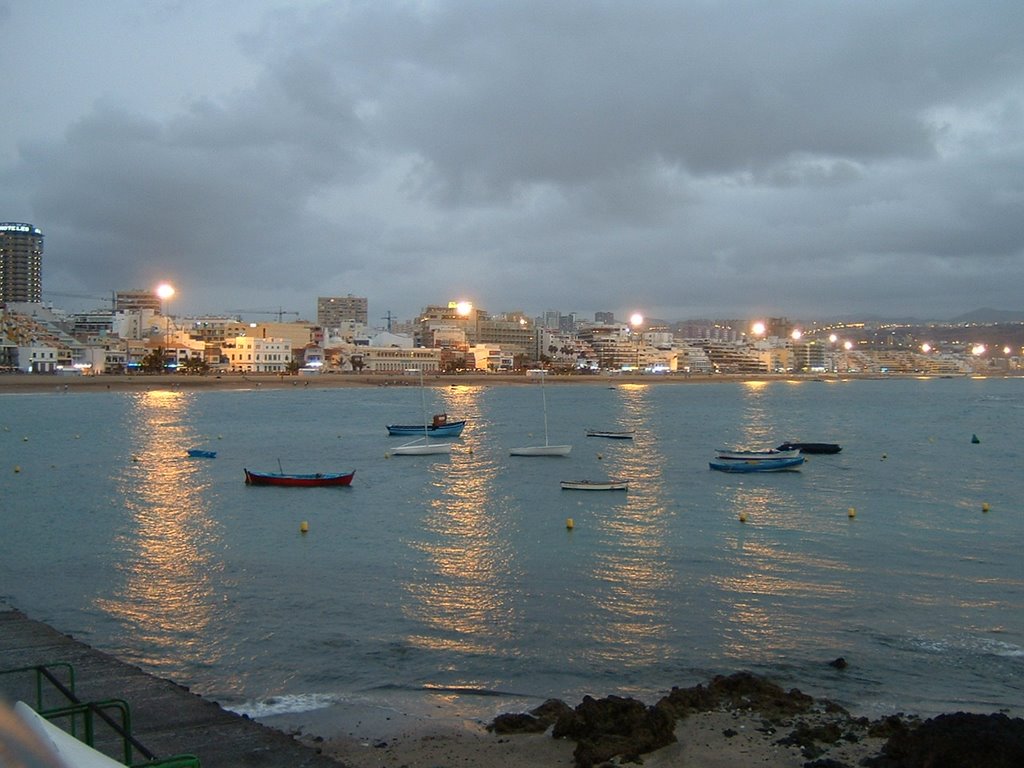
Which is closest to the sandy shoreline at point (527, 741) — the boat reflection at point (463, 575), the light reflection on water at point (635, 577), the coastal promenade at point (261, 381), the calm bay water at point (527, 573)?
the calm bay water at point (527, 573)

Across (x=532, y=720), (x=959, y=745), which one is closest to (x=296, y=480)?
(x=532, y=720)

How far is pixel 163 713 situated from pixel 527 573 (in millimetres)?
11256

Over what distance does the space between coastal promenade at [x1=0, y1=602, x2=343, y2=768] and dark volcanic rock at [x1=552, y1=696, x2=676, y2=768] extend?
279 centimetres

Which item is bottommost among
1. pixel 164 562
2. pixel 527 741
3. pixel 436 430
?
pixel 164 562

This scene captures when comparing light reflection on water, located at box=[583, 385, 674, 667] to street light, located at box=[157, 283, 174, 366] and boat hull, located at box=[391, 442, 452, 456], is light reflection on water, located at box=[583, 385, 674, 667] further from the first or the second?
street light, located at box=[157, 283, 174, 366]

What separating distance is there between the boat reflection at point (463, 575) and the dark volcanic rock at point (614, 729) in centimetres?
402

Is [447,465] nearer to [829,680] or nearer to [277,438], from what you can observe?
[277,438]

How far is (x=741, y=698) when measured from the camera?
11633 millimetres

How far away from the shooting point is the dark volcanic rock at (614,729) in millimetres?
9844

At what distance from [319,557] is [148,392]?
104 metres

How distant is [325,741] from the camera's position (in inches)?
420

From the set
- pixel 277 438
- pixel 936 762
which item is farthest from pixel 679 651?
pixel 277 438

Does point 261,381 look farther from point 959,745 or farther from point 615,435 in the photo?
point 959,745

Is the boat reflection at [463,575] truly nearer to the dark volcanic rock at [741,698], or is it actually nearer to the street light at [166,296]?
the dark volcanic rock at [741,698]
